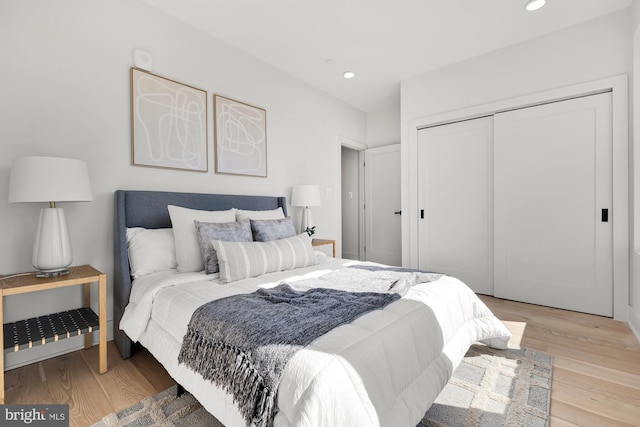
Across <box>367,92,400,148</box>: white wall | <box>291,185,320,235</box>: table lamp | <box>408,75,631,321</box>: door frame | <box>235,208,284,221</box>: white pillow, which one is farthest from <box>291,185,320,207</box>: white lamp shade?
<box>408,75,631,321</box>: door frame

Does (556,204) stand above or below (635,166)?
below

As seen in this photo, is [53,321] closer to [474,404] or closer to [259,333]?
[259,333]

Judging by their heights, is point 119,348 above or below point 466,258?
below

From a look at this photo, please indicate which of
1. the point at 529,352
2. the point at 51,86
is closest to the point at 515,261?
the point at 529,352

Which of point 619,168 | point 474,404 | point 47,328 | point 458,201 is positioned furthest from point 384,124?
point 47,328

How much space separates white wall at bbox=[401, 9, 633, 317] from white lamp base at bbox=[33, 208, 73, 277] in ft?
11.4

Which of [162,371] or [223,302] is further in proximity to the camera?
[162,371]

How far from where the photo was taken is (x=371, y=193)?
512 centimetres

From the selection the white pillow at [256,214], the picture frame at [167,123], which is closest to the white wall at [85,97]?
the picture frame at [167,123]

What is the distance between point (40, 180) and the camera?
1.67 m

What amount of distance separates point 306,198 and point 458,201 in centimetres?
186

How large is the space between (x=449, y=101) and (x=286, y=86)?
1995 mm

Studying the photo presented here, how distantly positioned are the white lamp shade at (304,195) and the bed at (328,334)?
110 centimetres

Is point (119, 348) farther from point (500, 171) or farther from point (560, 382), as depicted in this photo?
point (500, 171)
